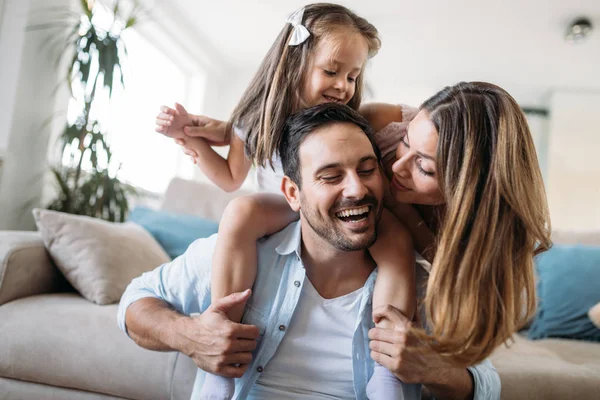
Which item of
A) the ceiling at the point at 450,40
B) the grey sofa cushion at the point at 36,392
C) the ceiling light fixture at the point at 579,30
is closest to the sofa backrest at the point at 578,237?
the grey sofa cushion at the point at 36,392

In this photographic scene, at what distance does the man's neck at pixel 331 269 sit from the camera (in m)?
1.46

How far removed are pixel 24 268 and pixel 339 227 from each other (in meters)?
1.30

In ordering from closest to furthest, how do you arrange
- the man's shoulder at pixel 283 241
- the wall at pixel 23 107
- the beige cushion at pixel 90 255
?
the man's shoulder at pixel 283 241 < the beige cushion at pixel 90 255 < the wall at pixel 23 107

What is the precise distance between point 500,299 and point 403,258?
28 cm

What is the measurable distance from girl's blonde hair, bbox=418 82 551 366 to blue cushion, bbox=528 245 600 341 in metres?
1.01

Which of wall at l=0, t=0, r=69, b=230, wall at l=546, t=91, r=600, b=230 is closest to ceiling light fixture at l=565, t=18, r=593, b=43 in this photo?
wall at l=546, t=91, r=600, b=230

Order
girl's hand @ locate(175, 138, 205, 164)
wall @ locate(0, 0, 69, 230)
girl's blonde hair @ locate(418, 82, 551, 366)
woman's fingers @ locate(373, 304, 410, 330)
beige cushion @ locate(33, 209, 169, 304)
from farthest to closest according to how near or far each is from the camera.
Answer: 1. wall @ locate(0, 0, 69, 230)
2. beige cushion @ locate(33, 209, 169, 304)
3. girl's hand @ locate(175, 138, 205, 164)
4. woman's fingers @ locate(373, 304, 410, 330)
5. girl's blonde hair @ locate(418, 82, 551, 366)

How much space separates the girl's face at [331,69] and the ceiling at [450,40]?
136 inches

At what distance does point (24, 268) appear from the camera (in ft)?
6.60

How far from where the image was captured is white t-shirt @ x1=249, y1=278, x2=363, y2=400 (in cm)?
139

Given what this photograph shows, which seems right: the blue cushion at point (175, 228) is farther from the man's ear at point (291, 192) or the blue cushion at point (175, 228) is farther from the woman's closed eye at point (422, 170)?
the woman's closed eye at point (422, 170)

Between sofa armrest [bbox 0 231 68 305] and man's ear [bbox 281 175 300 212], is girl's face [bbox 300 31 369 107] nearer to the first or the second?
man's ear [bbox 281 175 300 212]

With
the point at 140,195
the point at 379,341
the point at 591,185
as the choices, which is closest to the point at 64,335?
the point at 379,341

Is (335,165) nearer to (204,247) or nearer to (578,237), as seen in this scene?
(204,247)
